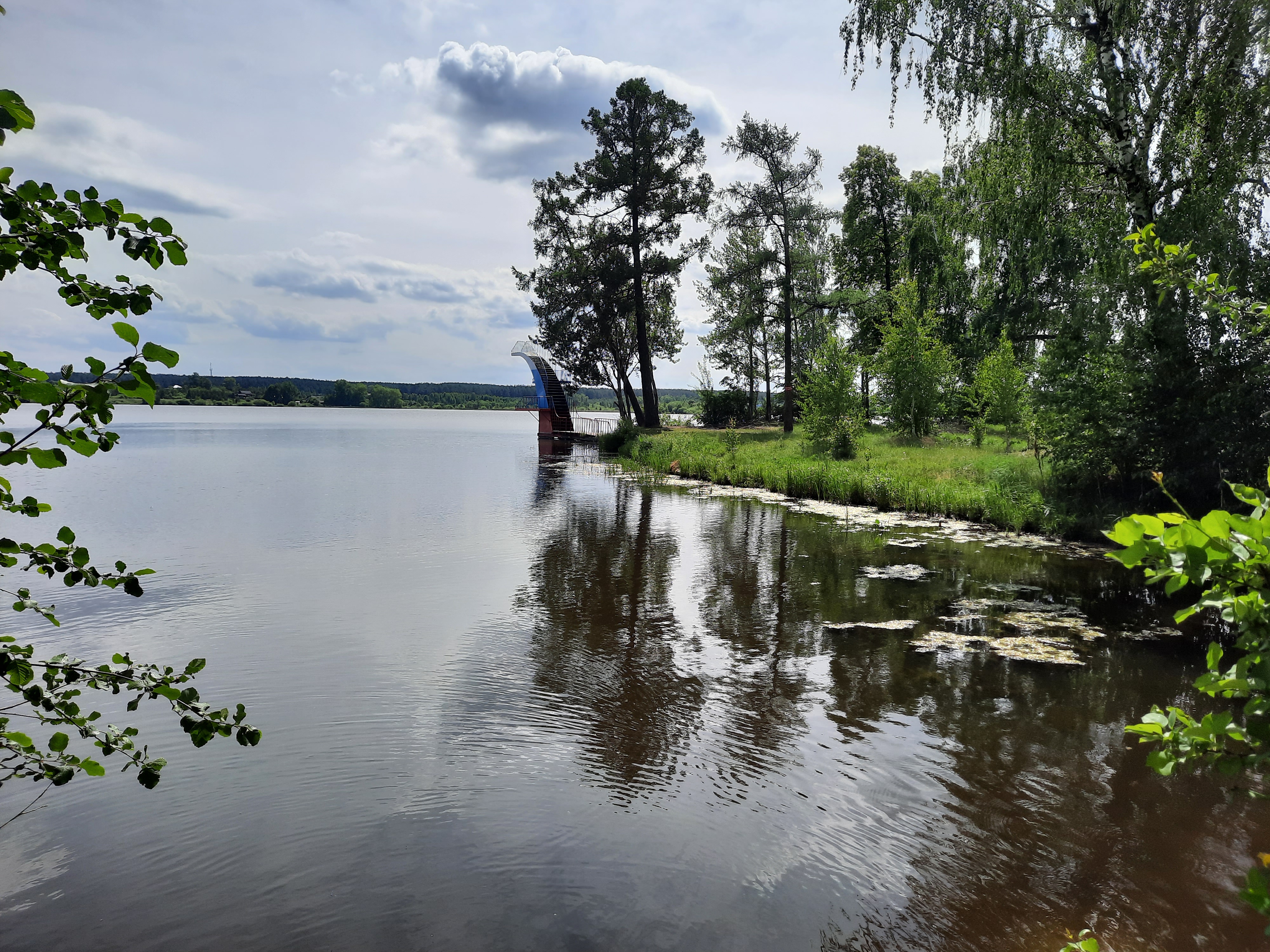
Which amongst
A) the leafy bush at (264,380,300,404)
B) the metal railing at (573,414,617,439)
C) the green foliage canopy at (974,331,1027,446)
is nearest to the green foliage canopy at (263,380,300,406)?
the leafy bush at (264,380,300,404)

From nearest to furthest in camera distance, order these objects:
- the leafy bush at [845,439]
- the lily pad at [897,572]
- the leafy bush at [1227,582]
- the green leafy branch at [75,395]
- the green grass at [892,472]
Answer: the leafy bush at [1227,582] → the green leafy branch at [75,395] → the lily pad at [897,572] → the green grass at [892,472] → the leafy bush at [845,439]

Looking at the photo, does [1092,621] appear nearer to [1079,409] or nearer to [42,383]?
[1079,409]

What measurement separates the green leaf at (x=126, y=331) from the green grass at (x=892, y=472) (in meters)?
13.1

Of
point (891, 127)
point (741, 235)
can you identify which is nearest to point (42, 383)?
point (891, 127)

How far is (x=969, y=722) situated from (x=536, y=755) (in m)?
3.13

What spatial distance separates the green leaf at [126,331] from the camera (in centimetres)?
159

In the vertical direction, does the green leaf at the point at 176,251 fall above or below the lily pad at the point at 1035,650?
above

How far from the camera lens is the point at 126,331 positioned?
1606 mm

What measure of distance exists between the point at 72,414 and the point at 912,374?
2502 centimetres

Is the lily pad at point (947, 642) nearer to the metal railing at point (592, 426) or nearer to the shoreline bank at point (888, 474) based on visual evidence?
the shoreline bank at point (888, 474)

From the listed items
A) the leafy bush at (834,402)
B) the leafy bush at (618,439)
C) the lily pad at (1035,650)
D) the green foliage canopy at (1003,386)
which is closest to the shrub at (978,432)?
the green foliage canopy at (1003,386)

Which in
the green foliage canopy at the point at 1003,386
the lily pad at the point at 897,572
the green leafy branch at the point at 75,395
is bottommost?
the lily pad at the point at 897,572

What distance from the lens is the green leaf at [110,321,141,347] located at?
1.59 meters

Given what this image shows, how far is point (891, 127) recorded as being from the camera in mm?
12438
